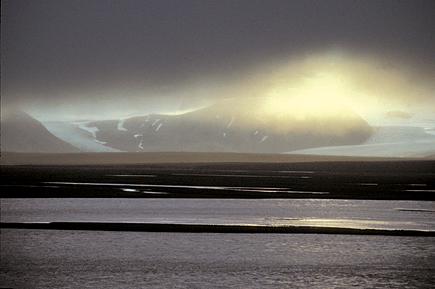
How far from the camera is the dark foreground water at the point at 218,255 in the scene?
31.2 ft

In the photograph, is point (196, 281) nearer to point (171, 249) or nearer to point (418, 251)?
point (171, 249)

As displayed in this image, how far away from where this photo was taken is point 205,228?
15.6 meters

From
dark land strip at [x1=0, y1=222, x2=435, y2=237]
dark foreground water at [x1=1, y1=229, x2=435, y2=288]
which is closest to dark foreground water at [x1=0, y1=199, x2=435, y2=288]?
dark foreground water at [x1=1, y1=229, x2=435, y2=288]

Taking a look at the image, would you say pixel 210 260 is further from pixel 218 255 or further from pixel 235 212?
pixel 235 212

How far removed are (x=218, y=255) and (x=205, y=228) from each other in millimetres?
3852

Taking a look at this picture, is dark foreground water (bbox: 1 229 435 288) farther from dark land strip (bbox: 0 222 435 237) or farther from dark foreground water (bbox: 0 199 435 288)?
dark land strip (bbox: 0 222 435 237)

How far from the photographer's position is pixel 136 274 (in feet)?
32.7

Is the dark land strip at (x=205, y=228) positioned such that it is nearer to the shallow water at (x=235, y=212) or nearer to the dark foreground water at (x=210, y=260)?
the dark foreground water at (x=210, y=260)

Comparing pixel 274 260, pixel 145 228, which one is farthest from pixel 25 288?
pixel 145 228

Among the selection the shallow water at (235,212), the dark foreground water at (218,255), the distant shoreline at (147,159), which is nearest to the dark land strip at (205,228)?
the dark foreground water at (218,255)

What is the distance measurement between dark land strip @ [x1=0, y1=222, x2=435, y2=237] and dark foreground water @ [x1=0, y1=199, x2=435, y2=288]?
61 centimetres

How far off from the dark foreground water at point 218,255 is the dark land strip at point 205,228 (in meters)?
0.61

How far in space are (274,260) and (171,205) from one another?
1118 cm

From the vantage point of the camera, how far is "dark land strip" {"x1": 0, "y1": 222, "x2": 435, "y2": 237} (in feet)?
48.9
